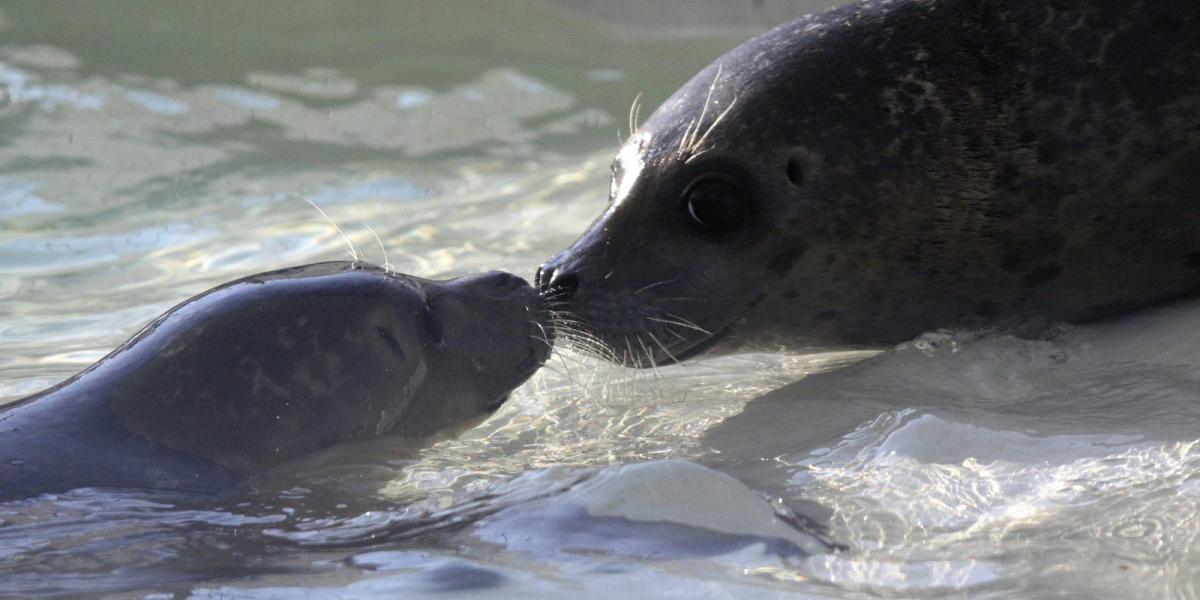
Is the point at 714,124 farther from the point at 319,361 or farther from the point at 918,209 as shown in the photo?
the point at 319,361

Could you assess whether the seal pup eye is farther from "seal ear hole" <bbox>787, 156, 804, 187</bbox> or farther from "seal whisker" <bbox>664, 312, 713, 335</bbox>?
"seal whisker" <bbox>664, 312, 713, 335</bbox>

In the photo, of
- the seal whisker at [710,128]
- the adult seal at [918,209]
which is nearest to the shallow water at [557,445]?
the adult seal at [918,209]

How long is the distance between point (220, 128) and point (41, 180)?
1.04 meters

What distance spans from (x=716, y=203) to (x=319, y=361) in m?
1.13

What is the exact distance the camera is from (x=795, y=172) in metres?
3.96

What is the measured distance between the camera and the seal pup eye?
394cm

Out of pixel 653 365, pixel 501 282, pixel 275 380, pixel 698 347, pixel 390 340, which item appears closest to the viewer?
pixel 275 380

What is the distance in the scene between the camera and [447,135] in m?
7.71

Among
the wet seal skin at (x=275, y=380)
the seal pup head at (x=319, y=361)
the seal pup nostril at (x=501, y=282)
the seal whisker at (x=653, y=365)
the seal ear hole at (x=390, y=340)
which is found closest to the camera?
the wet seal skin at (x=275, y=380)

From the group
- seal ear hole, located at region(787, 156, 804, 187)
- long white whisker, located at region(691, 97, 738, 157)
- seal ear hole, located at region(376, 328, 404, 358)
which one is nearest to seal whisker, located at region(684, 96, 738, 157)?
long white whisker, located at region(691, 97, 738, 157)

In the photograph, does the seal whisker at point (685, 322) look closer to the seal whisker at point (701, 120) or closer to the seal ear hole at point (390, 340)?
the seal whisker at point (701, 120)

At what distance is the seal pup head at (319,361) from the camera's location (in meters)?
3.15

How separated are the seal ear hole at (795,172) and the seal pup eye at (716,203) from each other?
0.13 meters

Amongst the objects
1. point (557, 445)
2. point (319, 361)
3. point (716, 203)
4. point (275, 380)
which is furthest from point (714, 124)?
point (275, 380)
